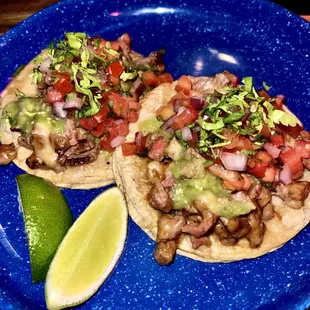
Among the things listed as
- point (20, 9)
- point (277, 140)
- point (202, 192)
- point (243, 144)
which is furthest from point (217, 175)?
point (20, 9)

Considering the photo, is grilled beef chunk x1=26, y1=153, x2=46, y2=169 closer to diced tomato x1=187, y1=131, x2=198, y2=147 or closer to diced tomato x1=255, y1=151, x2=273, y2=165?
diced tomato x1=187, y1=131, x2=198, y2=147

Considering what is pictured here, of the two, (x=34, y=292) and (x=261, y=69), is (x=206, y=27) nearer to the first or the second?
(x=261, y=69)

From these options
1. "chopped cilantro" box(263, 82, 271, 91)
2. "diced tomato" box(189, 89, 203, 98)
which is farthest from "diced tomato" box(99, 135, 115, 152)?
"chopped cilantro" box(263, 82, 271, 91)

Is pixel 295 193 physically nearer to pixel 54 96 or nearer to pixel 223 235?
pixel 223 235

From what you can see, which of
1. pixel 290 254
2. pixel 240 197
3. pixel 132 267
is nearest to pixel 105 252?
pixel 132 267

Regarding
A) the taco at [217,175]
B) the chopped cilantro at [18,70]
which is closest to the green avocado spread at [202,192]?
the taco at [217,175]

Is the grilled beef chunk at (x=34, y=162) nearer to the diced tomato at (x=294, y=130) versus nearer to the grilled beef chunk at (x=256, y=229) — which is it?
the grilled beef chunk at (x=256, y=229)
